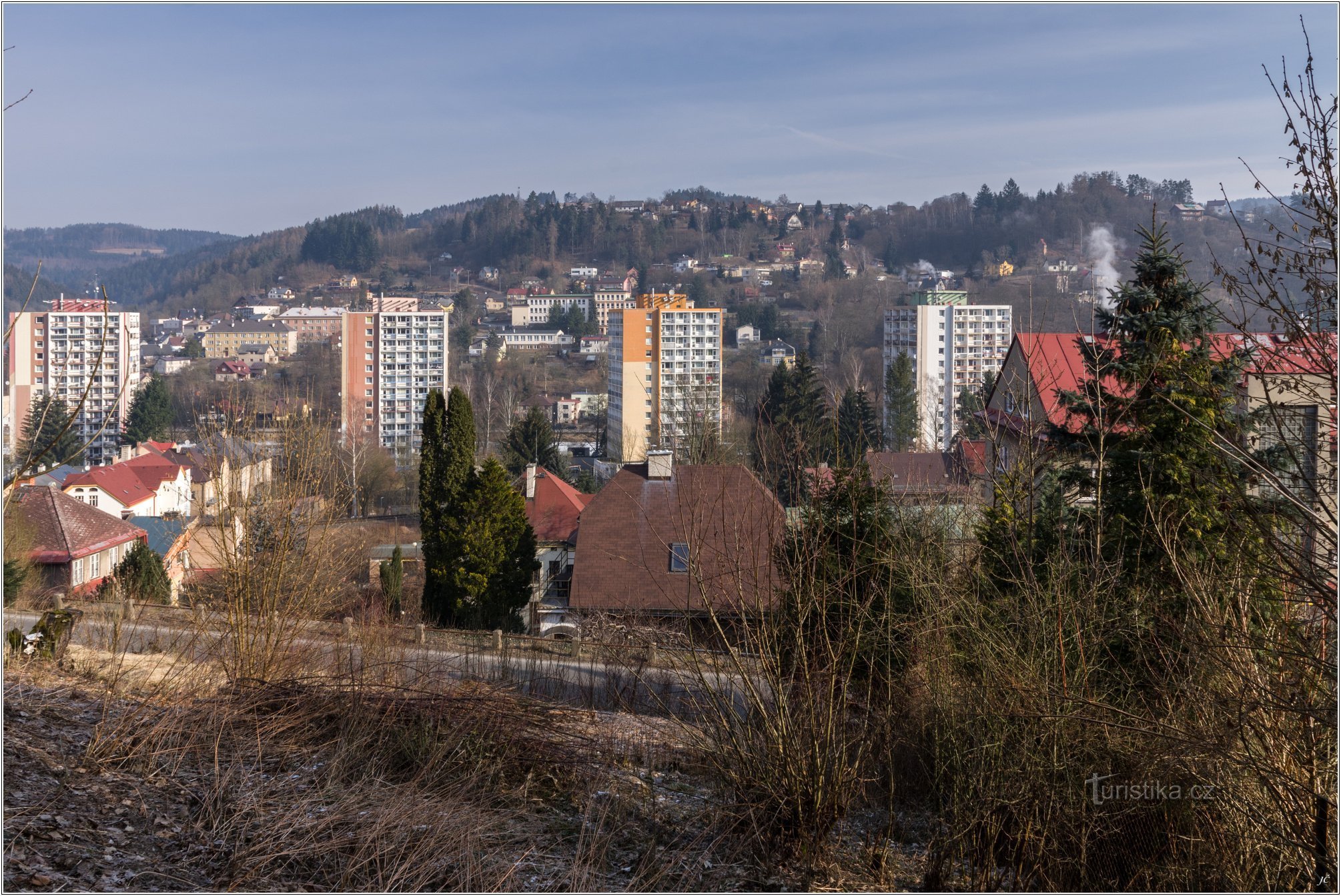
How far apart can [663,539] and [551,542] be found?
52.6 feet

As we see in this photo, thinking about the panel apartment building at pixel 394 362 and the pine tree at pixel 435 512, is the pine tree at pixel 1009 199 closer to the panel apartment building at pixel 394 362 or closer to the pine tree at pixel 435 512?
the panel apartment building at pixel 394 362

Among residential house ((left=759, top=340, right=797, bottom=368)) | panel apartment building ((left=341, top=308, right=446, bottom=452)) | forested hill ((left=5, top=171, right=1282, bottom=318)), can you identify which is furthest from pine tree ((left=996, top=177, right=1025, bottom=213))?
panel apartment building ((left=341, top=308, right=446, bottom=452))

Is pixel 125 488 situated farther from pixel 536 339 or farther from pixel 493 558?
pixel 536 339

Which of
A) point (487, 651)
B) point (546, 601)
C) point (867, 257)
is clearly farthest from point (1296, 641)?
point (867, 257)

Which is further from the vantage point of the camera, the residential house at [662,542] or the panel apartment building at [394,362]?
the panel apartment building at [394,362]

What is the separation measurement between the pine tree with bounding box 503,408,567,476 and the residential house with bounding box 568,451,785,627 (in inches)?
541

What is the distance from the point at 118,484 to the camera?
2375cm

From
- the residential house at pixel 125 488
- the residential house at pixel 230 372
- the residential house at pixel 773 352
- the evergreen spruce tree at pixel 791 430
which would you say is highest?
the residential house at pixel 773 352

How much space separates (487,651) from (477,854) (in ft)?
22.9

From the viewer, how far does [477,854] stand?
369cm

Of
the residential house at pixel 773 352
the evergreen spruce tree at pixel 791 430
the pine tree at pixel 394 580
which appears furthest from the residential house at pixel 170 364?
the pine tree at pixel 394 580

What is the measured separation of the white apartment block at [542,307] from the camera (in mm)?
94875

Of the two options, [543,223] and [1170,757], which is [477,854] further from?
[543,223]

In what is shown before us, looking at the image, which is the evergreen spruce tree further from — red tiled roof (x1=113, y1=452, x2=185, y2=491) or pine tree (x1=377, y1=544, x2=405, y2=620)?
red tiled roof (x1=113, y1=452, x2=185, y2=491)
